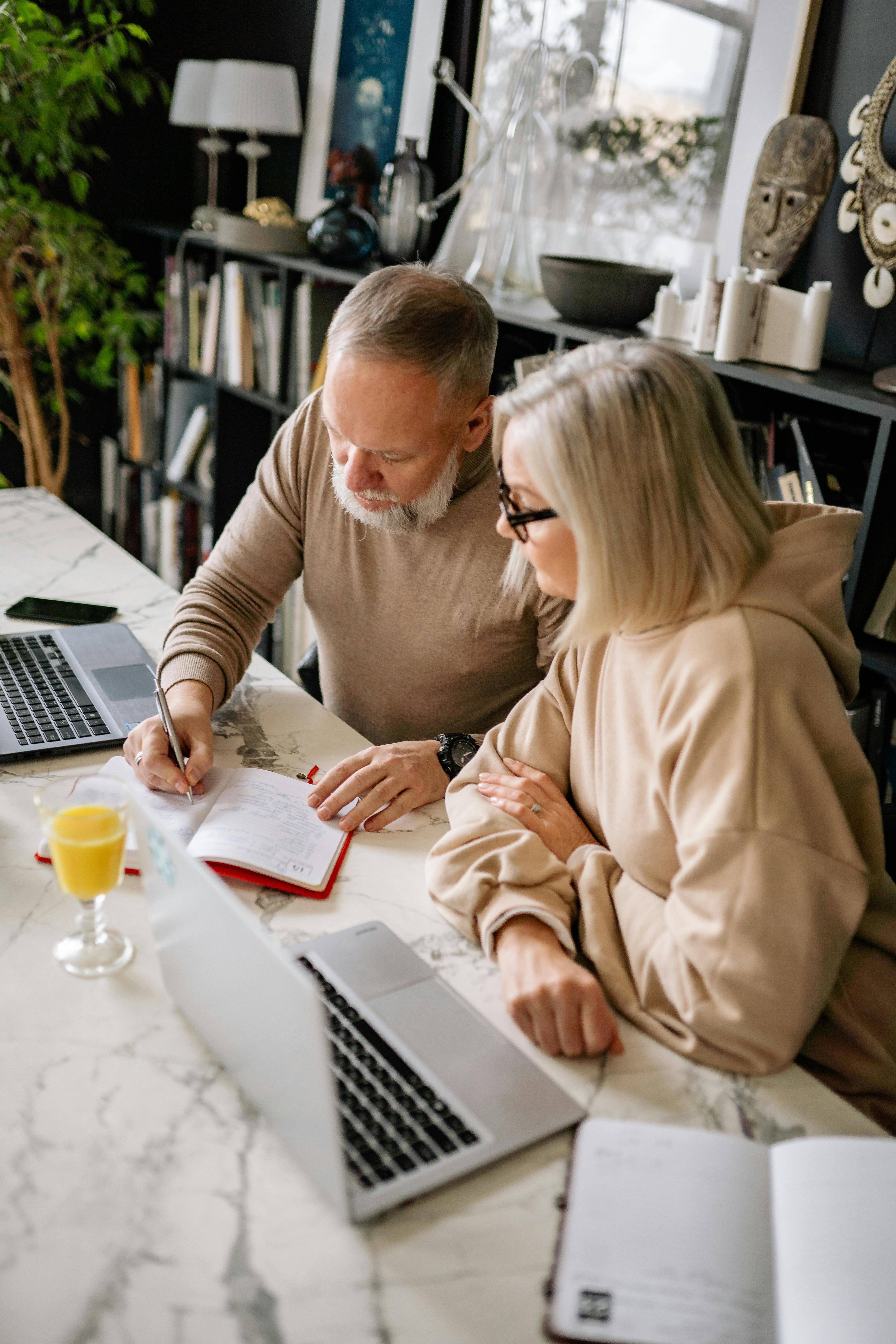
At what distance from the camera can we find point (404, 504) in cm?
162

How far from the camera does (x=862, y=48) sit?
192 centimetres

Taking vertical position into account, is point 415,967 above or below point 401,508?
below

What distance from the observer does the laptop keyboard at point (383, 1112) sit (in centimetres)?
81

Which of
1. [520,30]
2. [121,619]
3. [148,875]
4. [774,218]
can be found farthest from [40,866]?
[520,30]

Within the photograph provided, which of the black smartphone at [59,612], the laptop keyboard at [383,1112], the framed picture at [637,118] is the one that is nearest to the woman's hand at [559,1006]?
the laptop keyboard at [383,1112]

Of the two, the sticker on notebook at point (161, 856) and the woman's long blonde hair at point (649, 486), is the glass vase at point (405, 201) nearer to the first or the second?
the woman's long blonde hair at point (649, 486)

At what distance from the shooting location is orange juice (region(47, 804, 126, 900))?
0.98 meters

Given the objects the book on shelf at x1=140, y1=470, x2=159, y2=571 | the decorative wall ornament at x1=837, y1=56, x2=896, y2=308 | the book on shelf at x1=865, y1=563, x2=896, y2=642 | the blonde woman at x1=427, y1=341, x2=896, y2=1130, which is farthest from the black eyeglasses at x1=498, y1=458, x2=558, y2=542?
the book on shelf at x1=140, y1=470, x2=159, y2=571

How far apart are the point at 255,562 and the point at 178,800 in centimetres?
58

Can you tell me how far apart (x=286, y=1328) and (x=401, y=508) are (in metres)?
1.17

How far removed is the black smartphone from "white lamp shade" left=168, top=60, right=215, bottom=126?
6.88 feet

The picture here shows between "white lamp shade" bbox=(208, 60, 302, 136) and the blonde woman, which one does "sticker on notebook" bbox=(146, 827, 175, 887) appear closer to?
the blonde woman

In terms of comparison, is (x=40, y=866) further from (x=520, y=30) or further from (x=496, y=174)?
(x=520, y=30)

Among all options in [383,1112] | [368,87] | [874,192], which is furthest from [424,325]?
[368,87]
